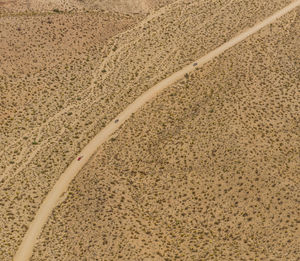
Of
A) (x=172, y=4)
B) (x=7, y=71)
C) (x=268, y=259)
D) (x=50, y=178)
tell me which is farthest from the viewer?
(x=172, y=4)

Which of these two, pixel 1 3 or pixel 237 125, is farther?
pixel 1 3

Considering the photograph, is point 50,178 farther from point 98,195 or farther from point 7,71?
point 7,71

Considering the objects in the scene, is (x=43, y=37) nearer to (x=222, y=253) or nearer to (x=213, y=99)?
(x=213, y=99)

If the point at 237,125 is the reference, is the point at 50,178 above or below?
below

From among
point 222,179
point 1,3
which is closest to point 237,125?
point 222,179

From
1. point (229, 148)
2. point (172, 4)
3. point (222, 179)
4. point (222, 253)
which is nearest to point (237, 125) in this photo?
point (229, 148)

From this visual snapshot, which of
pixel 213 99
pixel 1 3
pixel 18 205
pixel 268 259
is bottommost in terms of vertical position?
pixel 268 259

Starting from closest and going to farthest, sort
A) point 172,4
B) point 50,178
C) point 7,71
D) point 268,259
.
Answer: point 268,259 < point 50,178 < point 7,71 < point 172,4
